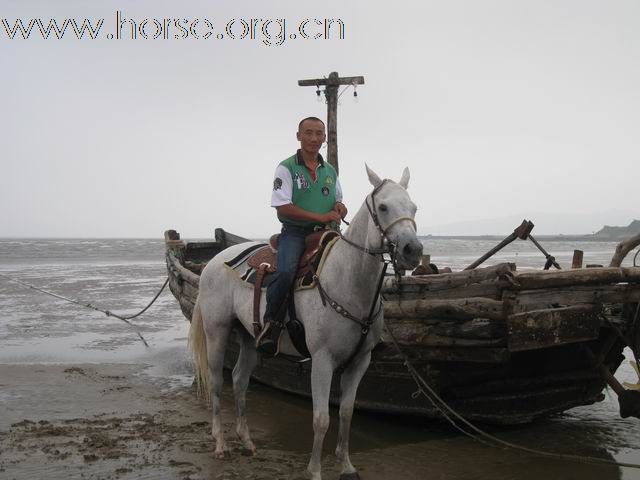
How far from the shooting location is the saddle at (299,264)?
181 inches

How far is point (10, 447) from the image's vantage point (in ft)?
17.4

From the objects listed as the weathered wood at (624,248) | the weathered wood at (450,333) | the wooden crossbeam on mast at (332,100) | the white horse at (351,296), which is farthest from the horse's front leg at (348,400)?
the wooden crossbeam on mast at (332,100)

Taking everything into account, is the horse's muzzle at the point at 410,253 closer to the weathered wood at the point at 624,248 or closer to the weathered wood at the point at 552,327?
the weathered wood at the point at 552,327

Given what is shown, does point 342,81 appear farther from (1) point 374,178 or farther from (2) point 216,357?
(1) point 374,178

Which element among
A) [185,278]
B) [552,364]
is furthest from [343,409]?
[185,278]

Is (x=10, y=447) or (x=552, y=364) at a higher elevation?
(x=552, y=364)

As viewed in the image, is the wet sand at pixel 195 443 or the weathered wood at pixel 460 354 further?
the weathered wood at pixel 460 354

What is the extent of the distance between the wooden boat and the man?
3.50ft

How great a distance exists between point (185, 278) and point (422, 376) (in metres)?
4.57

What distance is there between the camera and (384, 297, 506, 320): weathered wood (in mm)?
4961

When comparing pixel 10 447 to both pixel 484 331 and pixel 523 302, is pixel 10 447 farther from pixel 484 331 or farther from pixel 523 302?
pixel 523 302

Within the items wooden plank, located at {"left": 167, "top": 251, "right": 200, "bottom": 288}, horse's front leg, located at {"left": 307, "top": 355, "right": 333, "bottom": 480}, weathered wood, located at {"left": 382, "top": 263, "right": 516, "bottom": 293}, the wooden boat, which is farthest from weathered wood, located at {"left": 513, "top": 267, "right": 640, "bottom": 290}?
wooden plank, located at {"left": 167, "top": 251, "right": 200, "bottom": 288}

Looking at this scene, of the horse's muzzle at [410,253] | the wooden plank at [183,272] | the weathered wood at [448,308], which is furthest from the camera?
the wooden plank at [183,272]

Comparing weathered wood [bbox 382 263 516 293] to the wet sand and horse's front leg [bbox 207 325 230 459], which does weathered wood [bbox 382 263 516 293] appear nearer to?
the wet sand
